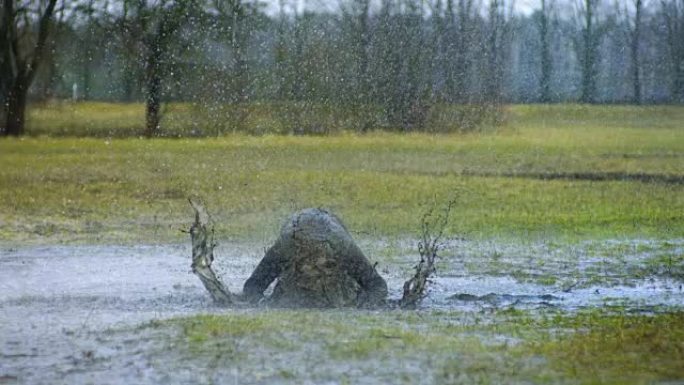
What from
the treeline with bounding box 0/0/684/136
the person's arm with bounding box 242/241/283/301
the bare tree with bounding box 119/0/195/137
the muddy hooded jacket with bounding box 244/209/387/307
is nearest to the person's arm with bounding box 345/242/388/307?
the muddy hooded jacket with bounding box 244/209/387/307

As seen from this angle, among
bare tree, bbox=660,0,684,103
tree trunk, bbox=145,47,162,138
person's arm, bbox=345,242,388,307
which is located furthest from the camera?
bare tree, bbox=660,0,684,103

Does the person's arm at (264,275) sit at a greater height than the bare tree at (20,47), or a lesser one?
lesser

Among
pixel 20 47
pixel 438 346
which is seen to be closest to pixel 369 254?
pixel 438 346

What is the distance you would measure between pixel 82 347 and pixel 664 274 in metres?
6.38

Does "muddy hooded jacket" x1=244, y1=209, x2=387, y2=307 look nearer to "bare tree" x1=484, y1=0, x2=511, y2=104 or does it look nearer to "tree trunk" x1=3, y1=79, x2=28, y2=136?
"tree trunk" x1=3, y1=79, x2=28, y2=136

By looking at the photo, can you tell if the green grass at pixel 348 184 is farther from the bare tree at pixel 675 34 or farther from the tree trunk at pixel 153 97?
the bare tree at pixel 675 34

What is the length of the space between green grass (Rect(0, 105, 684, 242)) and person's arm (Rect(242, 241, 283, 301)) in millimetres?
5581

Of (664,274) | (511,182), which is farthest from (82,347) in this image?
(511,182)

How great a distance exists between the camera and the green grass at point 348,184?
17.7 m

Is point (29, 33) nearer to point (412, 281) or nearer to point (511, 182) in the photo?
point (511, 182)

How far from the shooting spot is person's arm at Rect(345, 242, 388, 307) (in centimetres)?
1089

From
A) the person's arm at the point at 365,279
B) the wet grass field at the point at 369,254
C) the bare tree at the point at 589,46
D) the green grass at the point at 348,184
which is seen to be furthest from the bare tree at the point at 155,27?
the person's arm at the point at 365,279

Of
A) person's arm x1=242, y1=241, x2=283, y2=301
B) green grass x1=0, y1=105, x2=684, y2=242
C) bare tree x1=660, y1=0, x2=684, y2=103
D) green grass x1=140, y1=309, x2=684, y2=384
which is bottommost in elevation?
green grass x1=0, y1=105, x2=684, y2=242

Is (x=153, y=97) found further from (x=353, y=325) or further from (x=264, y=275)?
(x=353, y=325)
